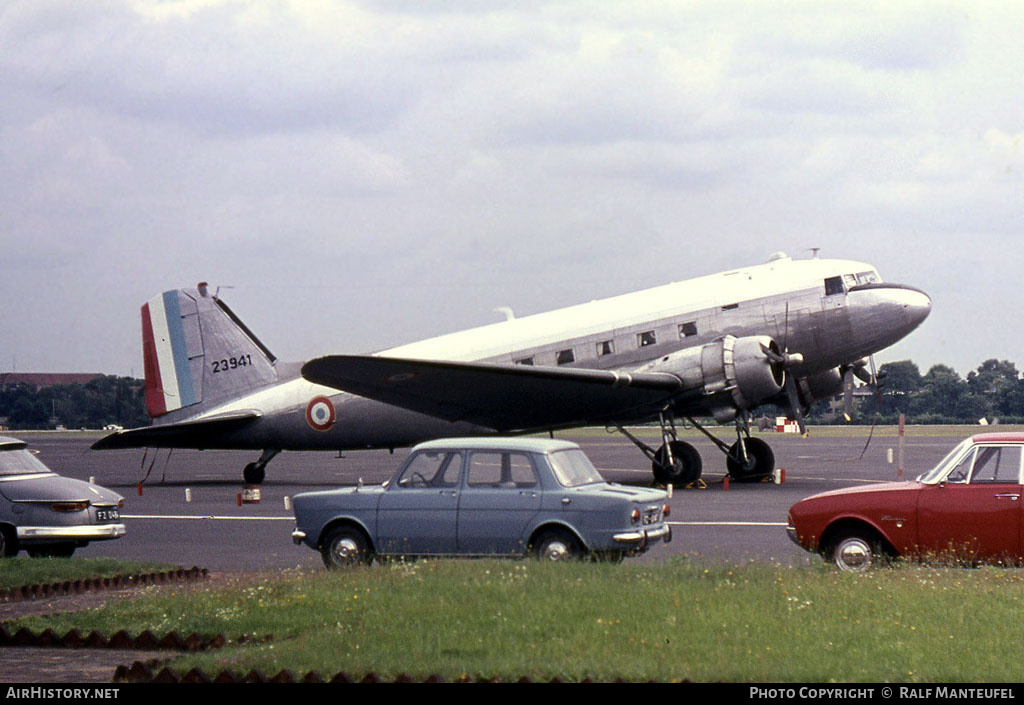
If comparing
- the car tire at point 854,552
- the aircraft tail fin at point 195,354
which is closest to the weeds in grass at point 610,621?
the car tire at point 854,552

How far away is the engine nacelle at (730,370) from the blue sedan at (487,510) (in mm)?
14471

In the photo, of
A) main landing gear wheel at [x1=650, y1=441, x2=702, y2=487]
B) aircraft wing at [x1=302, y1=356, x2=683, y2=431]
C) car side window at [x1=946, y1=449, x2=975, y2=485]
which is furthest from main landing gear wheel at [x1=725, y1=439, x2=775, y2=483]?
car side window at [x1=946, y1=449, x2=975, y2=485]

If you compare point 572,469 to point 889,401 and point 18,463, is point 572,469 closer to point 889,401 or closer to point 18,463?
point 18,463

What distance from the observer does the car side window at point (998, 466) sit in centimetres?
1405

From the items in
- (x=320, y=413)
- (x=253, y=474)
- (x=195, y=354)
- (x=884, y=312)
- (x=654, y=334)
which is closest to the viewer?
(x=884, y=312)

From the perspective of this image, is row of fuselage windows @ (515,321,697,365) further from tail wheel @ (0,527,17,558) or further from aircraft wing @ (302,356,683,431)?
tail wheel @ (0,527,17,558)

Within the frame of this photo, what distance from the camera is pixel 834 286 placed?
30219mm

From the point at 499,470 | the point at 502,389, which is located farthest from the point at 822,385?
the point at 499,470

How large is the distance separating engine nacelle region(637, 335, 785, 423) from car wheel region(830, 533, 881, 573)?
15202 millimetres

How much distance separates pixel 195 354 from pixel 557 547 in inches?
931

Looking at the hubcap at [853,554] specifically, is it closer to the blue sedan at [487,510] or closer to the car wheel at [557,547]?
the blue sedan at [487,510]

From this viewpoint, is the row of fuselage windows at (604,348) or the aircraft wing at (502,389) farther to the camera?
the row of fuselage windows at (604,348)

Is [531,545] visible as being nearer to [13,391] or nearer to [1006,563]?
[1006,563]

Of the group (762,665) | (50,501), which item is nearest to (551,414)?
(50,501)
